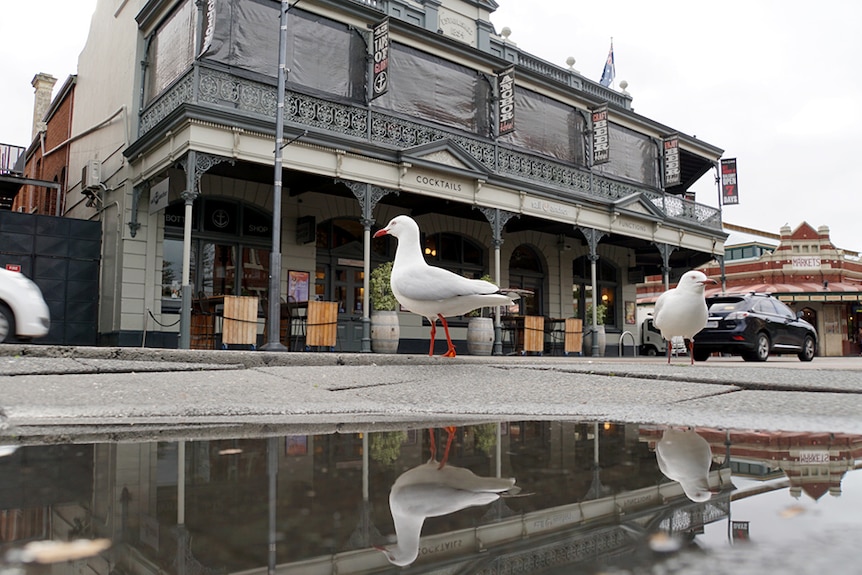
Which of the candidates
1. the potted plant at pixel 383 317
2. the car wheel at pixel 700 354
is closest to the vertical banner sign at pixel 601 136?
the car wheel at pixel 700 354

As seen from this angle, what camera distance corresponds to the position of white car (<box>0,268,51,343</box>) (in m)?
7.69

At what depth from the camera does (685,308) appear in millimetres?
8555

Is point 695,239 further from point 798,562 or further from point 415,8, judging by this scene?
point 798,562

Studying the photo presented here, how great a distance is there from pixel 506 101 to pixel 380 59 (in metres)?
4.29

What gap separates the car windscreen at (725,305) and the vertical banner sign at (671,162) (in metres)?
10.4

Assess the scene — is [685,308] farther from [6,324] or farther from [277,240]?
[6,324]

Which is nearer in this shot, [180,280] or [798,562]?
[798,562]

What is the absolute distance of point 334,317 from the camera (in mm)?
13352

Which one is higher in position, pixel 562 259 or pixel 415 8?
pixel 415 8

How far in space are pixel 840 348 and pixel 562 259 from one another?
24.6 m

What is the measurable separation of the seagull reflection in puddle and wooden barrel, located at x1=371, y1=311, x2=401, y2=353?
11.4 meters

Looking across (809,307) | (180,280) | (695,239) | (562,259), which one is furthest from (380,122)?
(809,307)

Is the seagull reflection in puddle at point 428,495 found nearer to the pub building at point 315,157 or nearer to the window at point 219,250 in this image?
the pub building at point 315,157

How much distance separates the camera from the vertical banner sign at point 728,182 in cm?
2541
